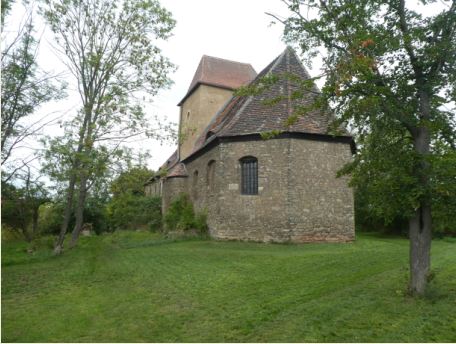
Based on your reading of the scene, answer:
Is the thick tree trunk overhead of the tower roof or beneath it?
beneath

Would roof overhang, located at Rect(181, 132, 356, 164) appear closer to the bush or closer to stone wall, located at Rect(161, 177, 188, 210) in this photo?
stone wall, located at Rect(161, 177, 188, 210)

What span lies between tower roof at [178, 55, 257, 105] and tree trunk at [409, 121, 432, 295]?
20.0m

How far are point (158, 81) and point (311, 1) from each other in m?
9.23

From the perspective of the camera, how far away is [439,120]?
24.1 feet

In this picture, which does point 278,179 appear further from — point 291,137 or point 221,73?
point 221,73

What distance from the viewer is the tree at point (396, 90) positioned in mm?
7047

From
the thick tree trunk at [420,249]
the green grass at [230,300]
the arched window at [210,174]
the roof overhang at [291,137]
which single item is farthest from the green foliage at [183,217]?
the thick tree trunk at [420,249]

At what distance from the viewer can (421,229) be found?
7.34 m

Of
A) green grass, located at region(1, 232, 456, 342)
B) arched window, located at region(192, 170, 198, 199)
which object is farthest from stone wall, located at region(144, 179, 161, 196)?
green grass, located at region(1, 232, 456, 342)

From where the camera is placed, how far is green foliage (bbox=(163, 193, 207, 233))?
18672 mm

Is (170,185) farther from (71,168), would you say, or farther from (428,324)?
(428,324)

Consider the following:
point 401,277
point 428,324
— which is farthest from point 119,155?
point 428,324

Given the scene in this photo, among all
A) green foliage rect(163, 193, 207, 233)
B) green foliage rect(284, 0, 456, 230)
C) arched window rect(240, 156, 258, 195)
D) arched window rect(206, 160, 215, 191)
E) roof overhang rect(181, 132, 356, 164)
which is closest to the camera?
green foliage rect(284, 0, 456, 230)

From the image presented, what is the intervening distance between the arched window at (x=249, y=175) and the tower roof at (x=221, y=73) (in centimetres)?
1078
